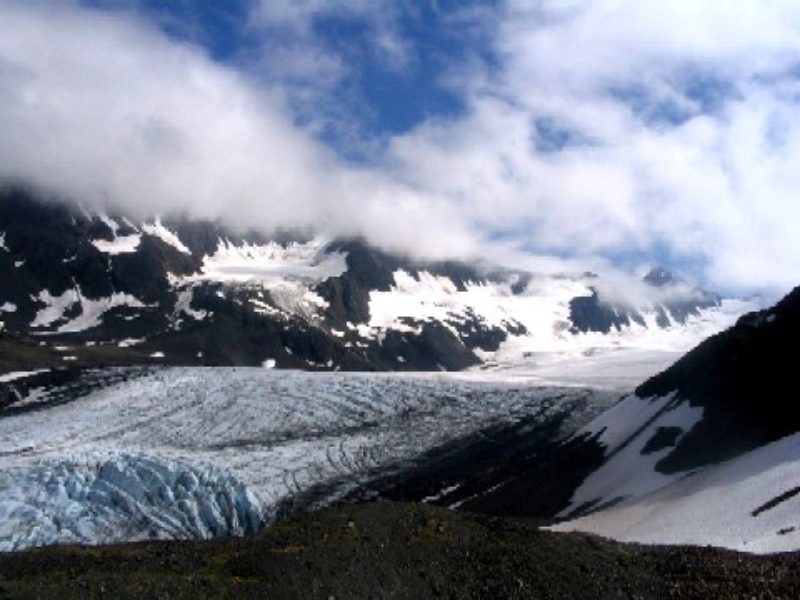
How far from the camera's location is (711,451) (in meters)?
56.7

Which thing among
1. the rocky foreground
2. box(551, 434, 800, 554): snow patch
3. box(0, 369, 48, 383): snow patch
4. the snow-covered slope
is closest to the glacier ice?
the snow-covered slope

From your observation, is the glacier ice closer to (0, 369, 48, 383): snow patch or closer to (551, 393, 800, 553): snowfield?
(551, 393, 800, 553): snowfield

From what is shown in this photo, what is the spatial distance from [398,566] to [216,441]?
6392 centimetres

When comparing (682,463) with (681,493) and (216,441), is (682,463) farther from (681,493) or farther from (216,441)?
(216,441)

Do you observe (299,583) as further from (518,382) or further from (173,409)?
(518,382)

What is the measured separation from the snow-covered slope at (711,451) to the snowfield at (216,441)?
20.7 m

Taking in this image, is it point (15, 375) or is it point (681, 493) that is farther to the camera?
point (15, 375)

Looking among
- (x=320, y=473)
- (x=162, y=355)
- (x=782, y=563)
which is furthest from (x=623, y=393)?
(x=162, y=355)

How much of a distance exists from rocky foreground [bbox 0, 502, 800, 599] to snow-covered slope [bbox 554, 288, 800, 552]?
6580 millimetres

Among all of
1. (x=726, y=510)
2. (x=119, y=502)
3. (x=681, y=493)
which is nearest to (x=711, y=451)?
(x=681, y=493)

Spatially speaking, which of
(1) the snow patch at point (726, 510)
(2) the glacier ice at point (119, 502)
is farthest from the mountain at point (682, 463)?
(2) the glacier ice at point (119, 502)

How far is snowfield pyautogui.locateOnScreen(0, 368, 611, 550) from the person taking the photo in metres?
56.8

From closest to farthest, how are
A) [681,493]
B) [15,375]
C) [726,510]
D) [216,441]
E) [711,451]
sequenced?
[726,510] → [681,493] → [711,451] → [216,441] → [15,375]

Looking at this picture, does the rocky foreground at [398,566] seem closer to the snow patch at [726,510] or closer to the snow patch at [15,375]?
the snow patch at [726,510]
